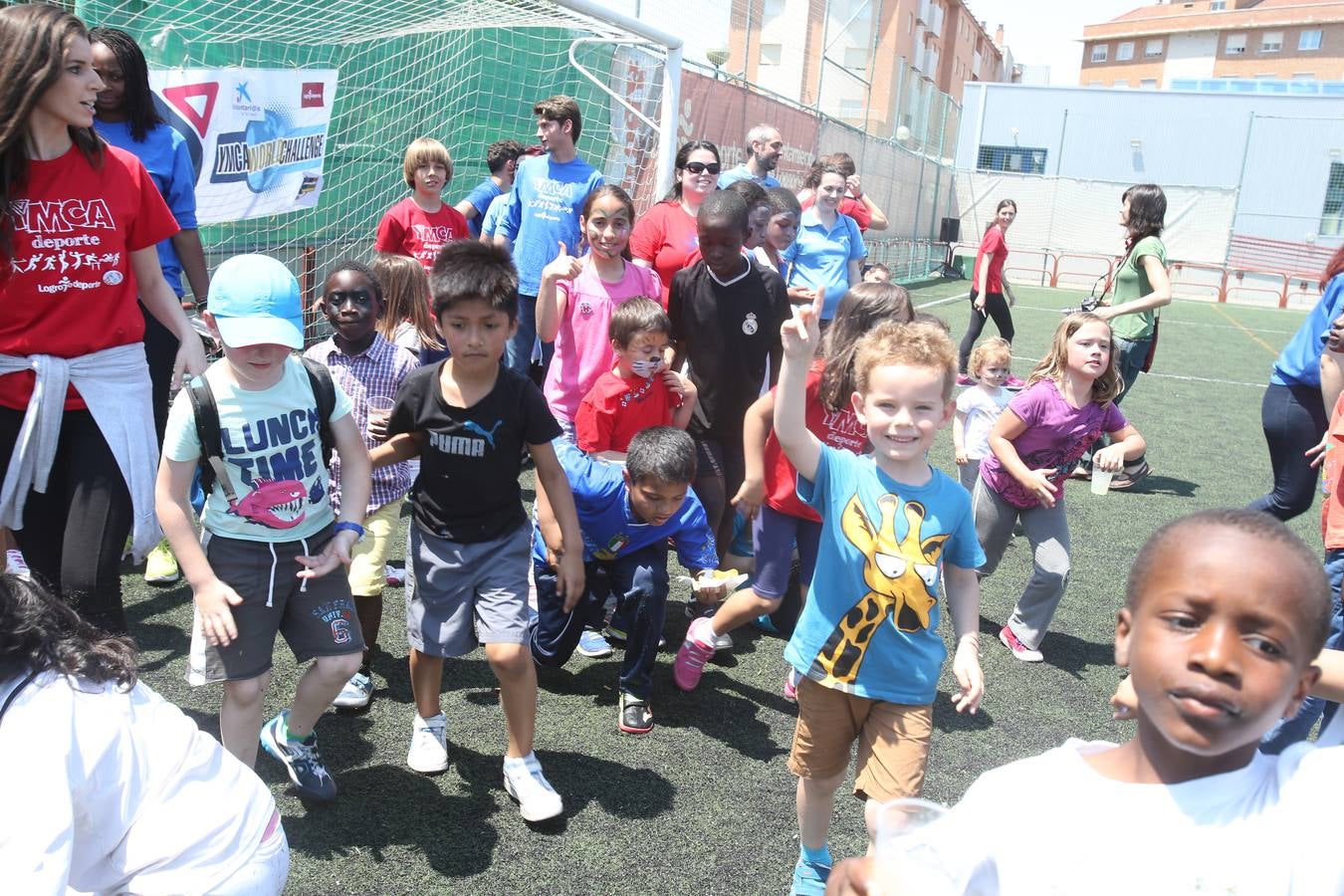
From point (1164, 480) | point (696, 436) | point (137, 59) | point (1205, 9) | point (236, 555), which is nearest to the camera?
point (236, 555)

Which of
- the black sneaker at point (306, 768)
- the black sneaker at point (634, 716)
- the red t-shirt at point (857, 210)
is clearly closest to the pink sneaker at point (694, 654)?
the black sneaker at point (634, 716)

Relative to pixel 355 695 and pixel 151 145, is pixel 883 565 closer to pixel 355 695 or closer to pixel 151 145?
pixel 355 695

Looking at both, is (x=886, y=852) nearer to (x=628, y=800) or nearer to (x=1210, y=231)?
(x=628, y=800)

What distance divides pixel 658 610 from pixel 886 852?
2.57 metres

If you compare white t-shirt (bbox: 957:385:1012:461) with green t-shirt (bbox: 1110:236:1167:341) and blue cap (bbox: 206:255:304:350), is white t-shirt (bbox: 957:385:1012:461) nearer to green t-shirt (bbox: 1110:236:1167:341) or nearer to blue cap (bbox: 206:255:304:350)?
green t-shirt (bbox: 1110:236:1167:341)

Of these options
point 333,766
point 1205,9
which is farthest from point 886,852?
point 1205,9

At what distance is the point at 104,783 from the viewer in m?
1.60

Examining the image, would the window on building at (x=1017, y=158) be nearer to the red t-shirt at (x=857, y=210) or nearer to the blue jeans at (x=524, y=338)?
the red t-shirt at (x=857, y=210)

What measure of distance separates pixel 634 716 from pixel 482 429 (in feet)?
4.09

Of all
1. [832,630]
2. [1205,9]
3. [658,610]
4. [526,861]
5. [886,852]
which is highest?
[1205,9]

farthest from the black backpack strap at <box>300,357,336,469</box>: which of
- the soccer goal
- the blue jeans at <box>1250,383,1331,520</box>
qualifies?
the soccer goal

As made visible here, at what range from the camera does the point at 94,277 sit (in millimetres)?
2727

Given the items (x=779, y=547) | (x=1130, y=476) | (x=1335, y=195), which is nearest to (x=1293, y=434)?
(x=779, y=547)

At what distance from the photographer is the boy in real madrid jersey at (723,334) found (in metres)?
4.36
